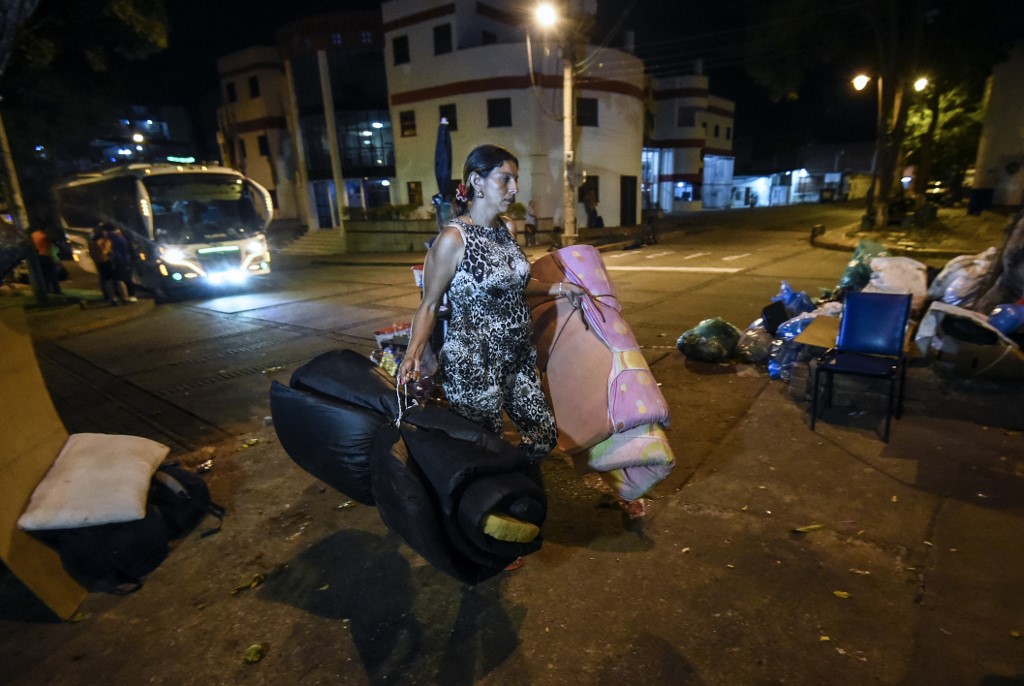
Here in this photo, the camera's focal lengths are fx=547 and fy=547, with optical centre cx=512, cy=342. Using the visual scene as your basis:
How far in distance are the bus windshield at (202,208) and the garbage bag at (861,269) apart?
12.7m

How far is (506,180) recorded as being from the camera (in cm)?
248

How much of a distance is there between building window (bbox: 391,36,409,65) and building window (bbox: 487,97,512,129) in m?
4.83

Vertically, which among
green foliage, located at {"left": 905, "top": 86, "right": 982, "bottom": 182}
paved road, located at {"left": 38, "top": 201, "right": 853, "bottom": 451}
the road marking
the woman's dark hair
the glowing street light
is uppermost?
the glowing street light

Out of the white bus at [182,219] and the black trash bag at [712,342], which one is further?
the white bus at [182,219]

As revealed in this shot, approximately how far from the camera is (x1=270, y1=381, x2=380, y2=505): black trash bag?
7.79 feet

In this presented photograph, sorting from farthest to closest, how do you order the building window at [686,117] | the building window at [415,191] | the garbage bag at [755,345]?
the building window at [686,117] → the building window at [415,191] → the garbage bag at [755,345]

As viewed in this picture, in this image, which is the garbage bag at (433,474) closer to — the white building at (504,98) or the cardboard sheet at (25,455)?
the cardboard sheet at (25,455)

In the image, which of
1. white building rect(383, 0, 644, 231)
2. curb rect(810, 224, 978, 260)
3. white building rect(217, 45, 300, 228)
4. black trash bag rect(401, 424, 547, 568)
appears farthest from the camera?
white building rect(217, 45, 300, 228)

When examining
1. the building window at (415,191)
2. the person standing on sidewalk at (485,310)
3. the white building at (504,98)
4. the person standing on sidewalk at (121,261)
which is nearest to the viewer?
the person standing on sidewalk at (485,310)

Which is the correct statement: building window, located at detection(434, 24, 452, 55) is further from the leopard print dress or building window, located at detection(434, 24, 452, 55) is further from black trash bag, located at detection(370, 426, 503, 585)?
black trash bag, located at detection(370, 426, 503, 585)

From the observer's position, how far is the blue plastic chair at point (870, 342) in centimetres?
392

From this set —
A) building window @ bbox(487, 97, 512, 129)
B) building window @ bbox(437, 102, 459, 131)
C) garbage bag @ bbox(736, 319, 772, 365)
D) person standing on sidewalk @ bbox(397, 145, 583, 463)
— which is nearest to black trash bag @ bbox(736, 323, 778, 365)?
garbage bag @ bbox(736, 319, 772, 365)

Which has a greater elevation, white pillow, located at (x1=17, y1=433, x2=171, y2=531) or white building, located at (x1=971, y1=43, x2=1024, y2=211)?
white building, located at (x1=971, y1=43, x2=1024, y2=211)

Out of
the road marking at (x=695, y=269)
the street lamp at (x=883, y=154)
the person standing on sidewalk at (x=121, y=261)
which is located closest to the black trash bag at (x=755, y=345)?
the road marking at (x=695, y=269)
